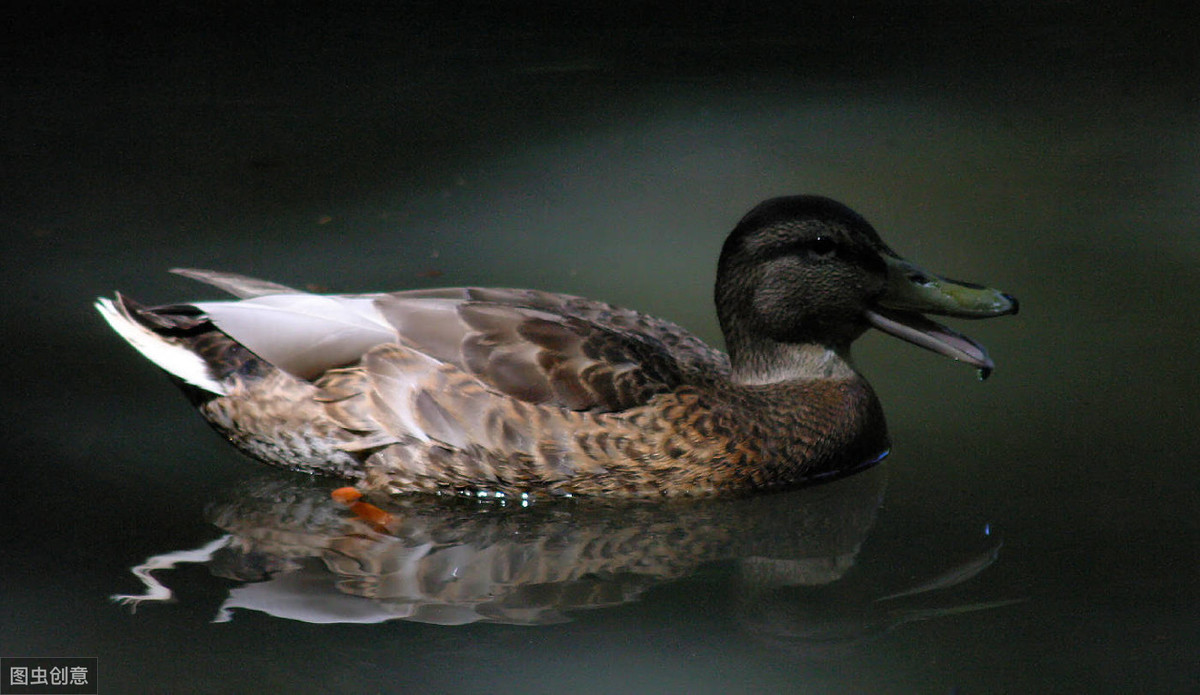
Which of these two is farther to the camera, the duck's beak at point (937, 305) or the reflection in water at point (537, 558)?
the duck's beak at point (937, 305)

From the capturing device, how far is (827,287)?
5.91 m

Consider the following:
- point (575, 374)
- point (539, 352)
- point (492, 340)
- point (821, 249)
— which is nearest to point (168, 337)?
point (492, 340)

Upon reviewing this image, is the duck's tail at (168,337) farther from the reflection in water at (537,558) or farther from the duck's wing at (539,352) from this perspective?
the duck's wing at (539,352)

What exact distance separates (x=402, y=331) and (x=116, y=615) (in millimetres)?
1551

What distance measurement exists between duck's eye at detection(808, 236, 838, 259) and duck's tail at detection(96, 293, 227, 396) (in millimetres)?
2390

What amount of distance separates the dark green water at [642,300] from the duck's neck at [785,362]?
1.51 ft

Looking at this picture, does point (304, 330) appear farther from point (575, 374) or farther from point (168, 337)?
point (575, 374)

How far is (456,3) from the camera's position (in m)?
11.0

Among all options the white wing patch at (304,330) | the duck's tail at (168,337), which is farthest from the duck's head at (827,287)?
the duck's tail at (168,337)

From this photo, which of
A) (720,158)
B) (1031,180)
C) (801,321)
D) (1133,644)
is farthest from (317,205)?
(1133,644)

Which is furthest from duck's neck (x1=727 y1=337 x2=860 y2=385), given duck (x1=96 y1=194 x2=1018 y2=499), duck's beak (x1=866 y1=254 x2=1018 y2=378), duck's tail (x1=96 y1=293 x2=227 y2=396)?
duck's tail (x1=96 y1=293 x2=227 y2=396)

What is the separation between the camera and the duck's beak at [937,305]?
5.84 metres

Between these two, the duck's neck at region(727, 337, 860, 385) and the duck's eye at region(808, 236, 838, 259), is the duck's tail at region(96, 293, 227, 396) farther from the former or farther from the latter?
the duck's eye at region(808, 236, 838, 259)

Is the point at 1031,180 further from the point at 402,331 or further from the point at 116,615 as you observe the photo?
the point at 116,615
